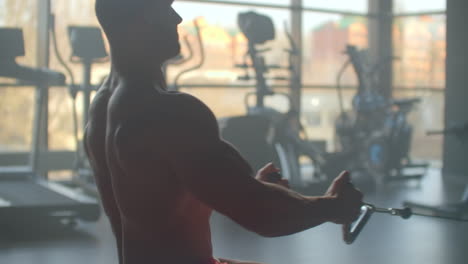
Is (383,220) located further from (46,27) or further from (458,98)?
(46,27)

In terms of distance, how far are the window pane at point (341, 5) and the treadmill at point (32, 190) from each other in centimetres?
359

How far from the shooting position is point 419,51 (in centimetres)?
746

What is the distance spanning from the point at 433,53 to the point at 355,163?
8.72ft

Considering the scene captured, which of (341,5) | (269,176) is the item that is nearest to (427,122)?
(341,5)

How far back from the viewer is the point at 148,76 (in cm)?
91

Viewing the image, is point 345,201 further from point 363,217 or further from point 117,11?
point 117,11

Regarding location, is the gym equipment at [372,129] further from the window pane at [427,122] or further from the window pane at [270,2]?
the window pane at [427,122]

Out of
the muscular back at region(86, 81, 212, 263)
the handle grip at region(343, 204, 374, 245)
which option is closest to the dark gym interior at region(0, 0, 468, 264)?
the handle grip at region(343, 204, 374, 245)

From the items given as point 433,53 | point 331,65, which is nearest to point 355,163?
point 331,65

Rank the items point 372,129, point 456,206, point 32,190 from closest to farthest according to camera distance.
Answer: point 456,206 < point 32,190 < point 372,129

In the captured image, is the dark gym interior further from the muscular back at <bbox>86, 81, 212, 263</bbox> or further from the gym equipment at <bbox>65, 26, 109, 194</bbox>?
the muscular back at <bbox>86, 81, 212, 263</bbox>

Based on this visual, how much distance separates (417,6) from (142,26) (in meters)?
6.90

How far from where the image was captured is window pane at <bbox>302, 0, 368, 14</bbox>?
695cm

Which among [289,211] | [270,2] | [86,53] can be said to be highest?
[270,2]
